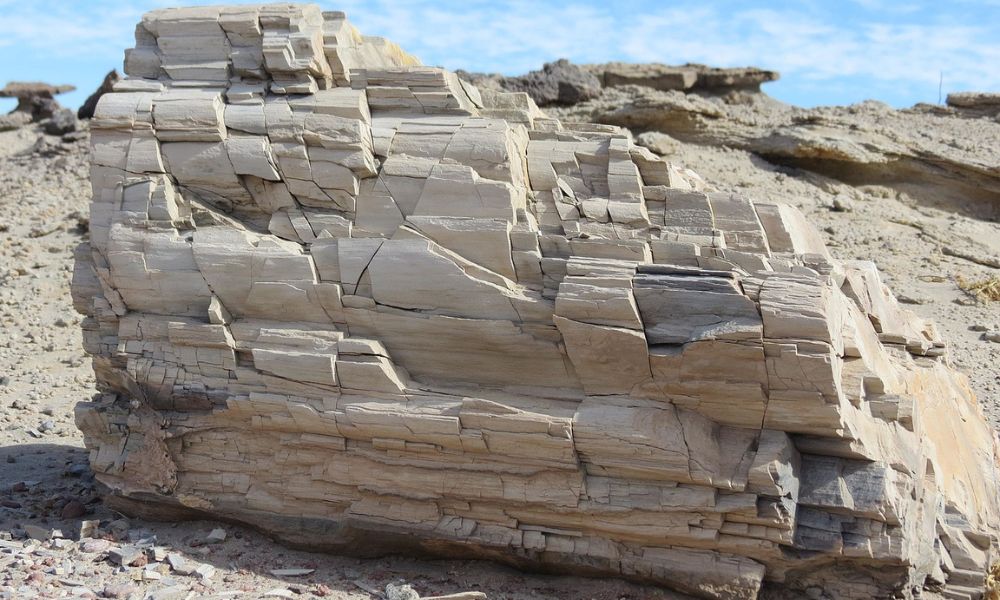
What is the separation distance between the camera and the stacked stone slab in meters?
7.34

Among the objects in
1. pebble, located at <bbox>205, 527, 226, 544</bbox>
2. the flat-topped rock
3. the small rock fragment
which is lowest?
the small rock fragment

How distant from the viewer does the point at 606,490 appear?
7617 mm

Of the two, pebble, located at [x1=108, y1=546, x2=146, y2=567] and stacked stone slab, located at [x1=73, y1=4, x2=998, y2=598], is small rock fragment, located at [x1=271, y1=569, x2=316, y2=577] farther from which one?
pebble, located at [x1=108, y1=546, x2=146, y2=567]

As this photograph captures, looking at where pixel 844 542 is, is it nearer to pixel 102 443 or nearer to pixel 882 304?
pixel 882 304

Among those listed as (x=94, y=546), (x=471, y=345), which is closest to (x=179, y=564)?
(x=94, y=546)

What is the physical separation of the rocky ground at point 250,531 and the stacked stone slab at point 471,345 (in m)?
0.37

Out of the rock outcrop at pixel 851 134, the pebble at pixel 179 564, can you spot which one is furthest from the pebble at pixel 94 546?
the rock outcrop at pixel 851 134

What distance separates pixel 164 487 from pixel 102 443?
847mm

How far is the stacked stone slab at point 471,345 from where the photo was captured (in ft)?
24.1

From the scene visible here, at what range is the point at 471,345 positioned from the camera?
7.86 m

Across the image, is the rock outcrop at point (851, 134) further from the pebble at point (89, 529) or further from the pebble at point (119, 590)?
the pebble at point (119, 590)

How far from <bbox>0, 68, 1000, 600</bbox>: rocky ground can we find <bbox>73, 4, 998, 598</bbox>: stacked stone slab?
Result: 1.21 feet

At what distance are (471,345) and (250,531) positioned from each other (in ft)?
9.56

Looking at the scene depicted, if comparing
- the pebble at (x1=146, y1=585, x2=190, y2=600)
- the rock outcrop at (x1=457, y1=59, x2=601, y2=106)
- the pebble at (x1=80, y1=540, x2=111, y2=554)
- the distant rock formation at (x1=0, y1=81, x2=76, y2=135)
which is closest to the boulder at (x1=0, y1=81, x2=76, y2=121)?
the distant rock formation at (x1=0, y1=81, x2=76, y2=135)
